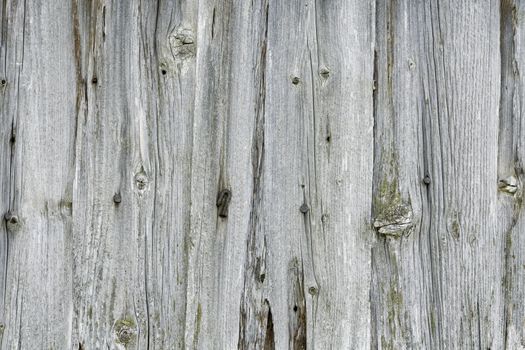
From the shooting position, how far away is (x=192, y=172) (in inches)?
82.1

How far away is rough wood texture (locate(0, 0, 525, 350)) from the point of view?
209 cm

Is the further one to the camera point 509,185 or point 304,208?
point 509,185

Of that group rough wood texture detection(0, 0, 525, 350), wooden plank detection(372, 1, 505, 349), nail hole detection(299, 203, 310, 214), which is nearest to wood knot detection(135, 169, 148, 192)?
rough wood texture detection(0, 0, 525, 350)

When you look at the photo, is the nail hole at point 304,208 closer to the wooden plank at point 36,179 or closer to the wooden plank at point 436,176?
the wooden plank at point 436,176

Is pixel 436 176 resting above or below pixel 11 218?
above

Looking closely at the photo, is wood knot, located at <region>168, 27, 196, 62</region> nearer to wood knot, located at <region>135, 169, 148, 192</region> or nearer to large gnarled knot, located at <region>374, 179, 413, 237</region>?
wood knot, located at <region>135, 169, 148, 192</region>

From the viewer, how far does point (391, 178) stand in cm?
214

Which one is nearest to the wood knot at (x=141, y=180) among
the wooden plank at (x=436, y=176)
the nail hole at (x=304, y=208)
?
the nail hole at (x=304, y=208)

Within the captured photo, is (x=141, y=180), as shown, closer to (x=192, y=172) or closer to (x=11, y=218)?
(x=192, y=172)

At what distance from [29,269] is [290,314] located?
2.90 feet

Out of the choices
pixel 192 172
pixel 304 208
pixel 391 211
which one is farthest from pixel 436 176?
pixel 192 172

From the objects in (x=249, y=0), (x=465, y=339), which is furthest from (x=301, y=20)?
(x=465, y=339)

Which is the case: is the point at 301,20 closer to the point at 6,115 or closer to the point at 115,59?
the point at 115,59

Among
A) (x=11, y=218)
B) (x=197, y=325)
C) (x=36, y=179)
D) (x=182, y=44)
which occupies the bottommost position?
(x=197, y=325)
